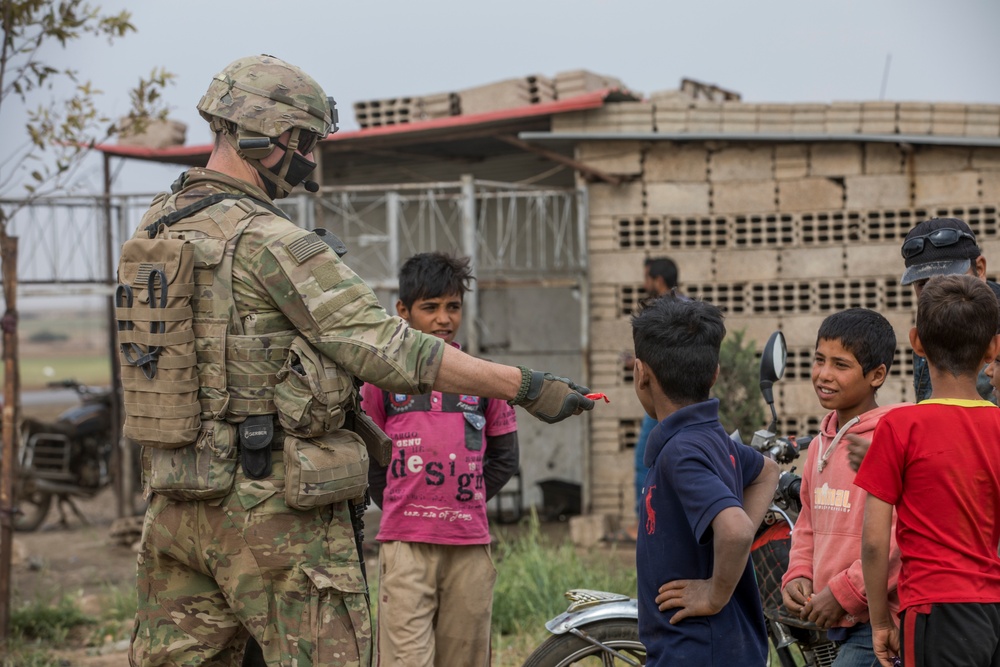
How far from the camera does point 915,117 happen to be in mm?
8812

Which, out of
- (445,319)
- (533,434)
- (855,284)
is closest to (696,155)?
(855,284)

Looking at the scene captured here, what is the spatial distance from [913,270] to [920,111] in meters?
6.12

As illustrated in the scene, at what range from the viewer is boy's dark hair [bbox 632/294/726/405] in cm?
262

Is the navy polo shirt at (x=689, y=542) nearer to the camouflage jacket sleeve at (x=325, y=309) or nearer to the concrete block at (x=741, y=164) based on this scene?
the camouflage jacket sleeve at (x=325, y=309)

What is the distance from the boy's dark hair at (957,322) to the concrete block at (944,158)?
6.93 meters

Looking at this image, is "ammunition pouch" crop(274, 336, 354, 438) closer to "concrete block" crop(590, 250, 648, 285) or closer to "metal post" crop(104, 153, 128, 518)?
"concrete block" crop(590, 250, 648, 285)

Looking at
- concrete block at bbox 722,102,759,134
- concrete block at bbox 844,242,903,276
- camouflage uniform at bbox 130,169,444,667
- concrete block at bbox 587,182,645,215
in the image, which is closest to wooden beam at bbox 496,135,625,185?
concrete block at bbox 587,182,645,215

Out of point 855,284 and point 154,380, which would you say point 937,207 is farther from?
point 154,380

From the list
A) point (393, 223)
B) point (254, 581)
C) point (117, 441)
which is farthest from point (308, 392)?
point (117, 441)

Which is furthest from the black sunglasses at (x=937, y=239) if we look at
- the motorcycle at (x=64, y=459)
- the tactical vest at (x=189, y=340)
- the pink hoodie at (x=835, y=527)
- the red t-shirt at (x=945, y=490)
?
the motorcycle at (x=64, y=459)

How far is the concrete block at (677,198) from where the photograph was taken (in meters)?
9.27

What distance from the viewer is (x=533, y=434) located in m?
11.2

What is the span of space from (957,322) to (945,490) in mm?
400

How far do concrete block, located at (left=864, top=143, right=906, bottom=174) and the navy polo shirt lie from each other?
7051mm
